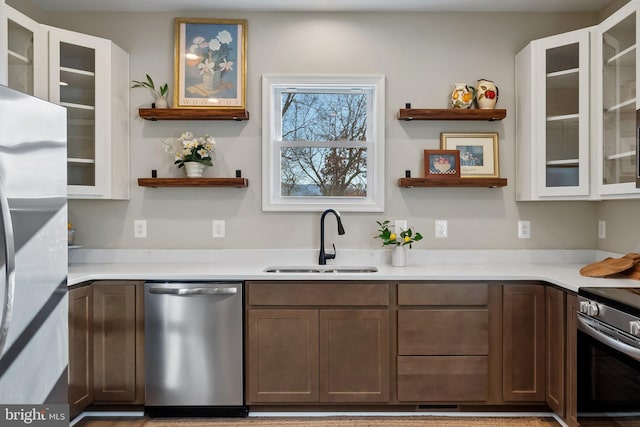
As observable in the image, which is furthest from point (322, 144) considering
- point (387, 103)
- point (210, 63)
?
point (210, 63)

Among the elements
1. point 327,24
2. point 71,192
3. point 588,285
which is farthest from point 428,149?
point 71,192

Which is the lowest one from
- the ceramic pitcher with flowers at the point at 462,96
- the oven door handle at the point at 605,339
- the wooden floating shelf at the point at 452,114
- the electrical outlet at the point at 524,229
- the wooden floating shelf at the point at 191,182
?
the oven door handle at the point at 605,339

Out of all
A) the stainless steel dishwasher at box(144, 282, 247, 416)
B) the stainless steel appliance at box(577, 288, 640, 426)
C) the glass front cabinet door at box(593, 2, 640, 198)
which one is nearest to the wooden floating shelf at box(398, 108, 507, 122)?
the glass front cabinet door at box(593, 2, 640, 198)

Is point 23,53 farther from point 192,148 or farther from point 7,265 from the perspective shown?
point 7,265

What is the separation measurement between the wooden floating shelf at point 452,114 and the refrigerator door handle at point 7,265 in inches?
89.1

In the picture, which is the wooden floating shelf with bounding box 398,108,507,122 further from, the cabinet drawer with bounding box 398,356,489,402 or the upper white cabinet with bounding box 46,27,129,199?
the upper white cabinet with bounding box 46,27,129,199

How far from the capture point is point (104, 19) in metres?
2.98

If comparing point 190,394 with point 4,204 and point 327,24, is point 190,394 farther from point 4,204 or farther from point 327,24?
point 327,24

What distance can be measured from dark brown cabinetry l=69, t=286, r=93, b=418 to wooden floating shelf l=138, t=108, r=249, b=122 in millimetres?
1170

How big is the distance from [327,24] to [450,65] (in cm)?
89

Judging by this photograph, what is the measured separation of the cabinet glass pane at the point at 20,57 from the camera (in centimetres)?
228

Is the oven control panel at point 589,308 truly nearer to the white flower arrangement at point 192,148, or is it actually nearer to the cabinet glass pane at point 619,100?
the cabinet glass pane at point 619,100

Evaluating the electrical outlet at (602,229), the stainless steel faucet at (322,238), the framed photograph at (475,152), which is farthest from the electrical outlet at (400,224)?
the electrical outlet at (602,229)

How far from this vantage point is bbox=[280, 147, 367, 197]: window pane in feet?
10.1
